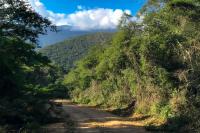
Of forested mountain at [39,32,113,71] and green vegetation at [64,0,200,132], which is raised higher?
forested mountain at [39,32,113,71]

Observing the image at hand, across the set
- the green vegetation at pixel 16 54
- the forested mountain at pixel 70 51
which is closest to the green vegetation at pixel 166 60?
the green vegetation at pixel 16 54

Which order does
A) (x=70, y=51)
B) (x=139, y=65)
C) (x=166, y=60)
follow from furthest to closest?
(x=70, y=51)
(x=139, y=65)
(x=166, y=60)

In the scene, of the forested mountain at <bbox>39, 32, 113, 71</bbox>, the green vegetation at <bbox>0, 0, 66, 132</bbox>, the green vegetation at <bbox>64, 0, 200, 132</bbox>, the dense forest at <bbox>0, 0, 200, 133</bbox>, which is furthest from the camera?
the forested mountain at <bbox>39, 32, 113, 71</bbox>

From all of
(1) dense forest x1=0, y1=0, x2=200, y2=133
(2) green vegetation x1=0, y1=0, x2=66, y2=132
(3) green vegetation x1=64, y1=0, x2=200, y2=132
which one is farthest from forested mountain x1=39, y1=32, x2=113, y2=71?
(2) green vegetation x1=0, y1=0, x2=66, y2=132

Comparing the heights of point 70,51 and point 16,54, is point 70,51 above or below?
above

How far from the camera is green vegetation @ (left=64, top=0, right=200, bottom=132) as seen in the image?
1027 inches

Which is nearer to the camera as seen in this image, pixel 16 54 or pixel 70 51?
pixel 16 54

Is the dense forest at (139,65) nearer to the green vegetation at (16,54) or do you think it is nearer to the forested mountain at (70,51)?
the green vegetation at (16,54)

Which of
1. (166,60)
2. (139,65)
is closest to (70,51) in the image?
(139,65)

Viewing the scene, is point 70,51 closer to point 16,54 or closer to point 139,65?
point 139,65

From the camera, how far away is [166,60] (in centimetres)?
3097

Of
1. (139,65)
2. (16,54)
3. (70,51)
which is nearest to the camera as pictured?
(16,54)

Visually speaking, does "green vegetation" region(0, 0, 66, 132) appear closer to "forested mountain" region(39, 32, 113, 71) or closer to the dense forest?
the dense forest

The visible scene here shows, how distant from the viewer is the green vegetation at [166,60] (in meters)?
26.1
